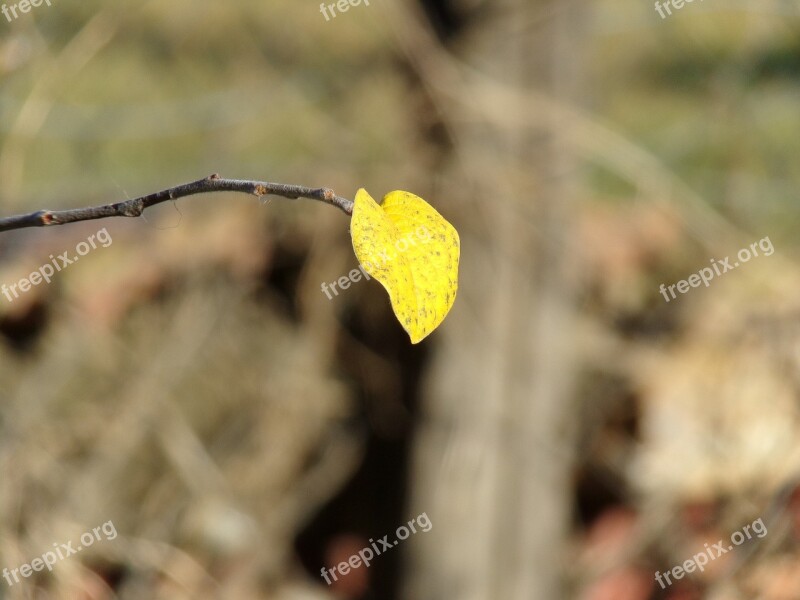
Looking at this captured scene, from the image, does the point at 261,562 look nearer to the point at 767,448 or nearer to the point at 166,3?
the point at 767,448

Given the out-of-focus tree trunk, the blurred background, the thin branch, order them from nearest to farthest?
the thin branch, the blurred background, the out-of-focus tree trunk

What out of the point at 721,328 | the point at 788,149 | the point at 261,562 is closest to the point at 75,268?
the point at 261,562

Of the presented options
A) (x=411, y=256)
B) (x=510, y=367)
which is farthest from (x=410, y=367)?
(x=411, y=256)

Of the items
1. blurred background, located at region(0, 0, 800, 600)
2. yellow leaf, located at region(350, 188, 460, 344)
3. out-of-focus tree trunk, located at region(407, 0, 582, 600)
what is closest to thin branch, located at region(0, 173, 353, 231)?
yellow leaf, located at region(350, 188, 460, 344)

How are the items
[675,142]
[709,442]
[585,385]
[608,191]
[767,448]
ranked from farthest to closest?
[675,142]
[608,191]
[585,385]
[709,442]
[767,448]

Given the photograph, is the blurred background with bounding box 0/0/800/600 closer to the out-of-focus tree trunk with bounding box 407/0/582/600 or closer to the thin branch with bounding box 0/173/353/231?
the out-of-focus tree trunk with bounding box 407/0/582/600

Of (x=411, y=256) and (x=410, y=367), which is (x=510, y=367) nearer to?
(x=410, y=367)
